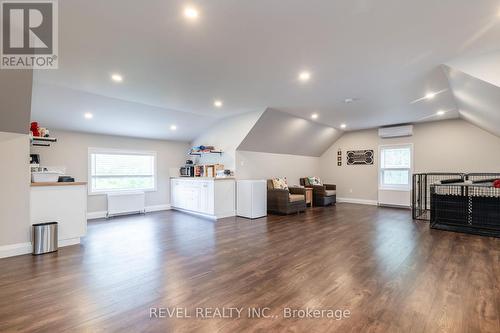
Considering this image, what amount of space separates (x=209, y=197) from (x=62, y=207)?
293 cm

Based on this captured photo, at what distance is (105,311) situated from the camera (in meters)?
2.00

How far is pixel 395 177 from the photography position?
7840 mm

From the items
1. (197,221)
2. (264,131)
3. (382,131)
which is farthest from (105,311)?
(382,131)

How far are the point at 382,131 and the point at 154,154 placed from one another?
7357 mm

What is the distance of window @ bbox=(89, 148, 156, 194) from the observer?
20.6ft

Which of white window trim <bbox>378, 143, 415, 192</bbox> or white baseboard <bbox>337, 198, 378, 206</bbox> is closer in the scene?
white window trim <bbox>378, 143, 415, 192</bbox>

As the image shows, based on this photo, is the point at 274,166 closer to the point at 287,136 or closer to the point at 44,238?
the point at 287,136

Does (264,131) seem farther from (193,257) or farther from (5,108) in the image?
(5,108)

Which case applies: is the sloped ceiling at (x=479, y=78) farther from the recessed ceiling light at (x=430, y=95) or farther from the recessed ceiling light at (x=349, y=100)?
the recessed ceiling light at (x=349, y=100)

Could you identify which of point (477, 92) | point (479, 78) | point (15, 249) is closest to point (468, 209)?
point (477, 92)

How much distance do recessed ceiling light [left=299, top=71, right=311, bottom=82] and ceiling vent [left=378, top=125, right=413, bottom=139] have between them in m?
5.16

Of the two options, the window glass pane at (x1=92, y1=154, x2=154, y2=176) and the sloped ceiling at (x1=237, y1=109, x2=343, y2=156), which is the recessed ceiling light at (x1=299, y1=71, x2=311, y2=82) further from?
the window glass pane at (x1=92, y1=154, x2=154, y2=176)

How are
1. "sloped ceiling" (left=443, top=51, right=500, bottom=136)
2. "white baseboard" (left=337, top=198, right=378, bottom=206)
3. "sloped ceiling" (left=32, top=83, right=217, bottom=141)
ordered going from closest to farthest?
"sloped ceiling" (left=443, top=51, right=500, bottom=136)
"sloped ceiling" (left=32, top=83, right=217, bottom=141)
"white baseboard" (left=337, top=198, right=378, bottom=206)

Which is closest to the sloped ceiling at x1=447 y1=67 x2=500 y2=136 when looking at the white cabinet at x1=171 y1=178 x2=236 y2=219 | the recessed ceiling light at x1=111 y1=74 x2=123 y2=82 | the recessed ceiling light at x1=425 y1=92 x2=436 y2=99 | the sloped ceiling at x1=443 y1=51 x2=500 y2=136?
the sloped ceiling at x1=443 y1=51 x2=500 y2=136
